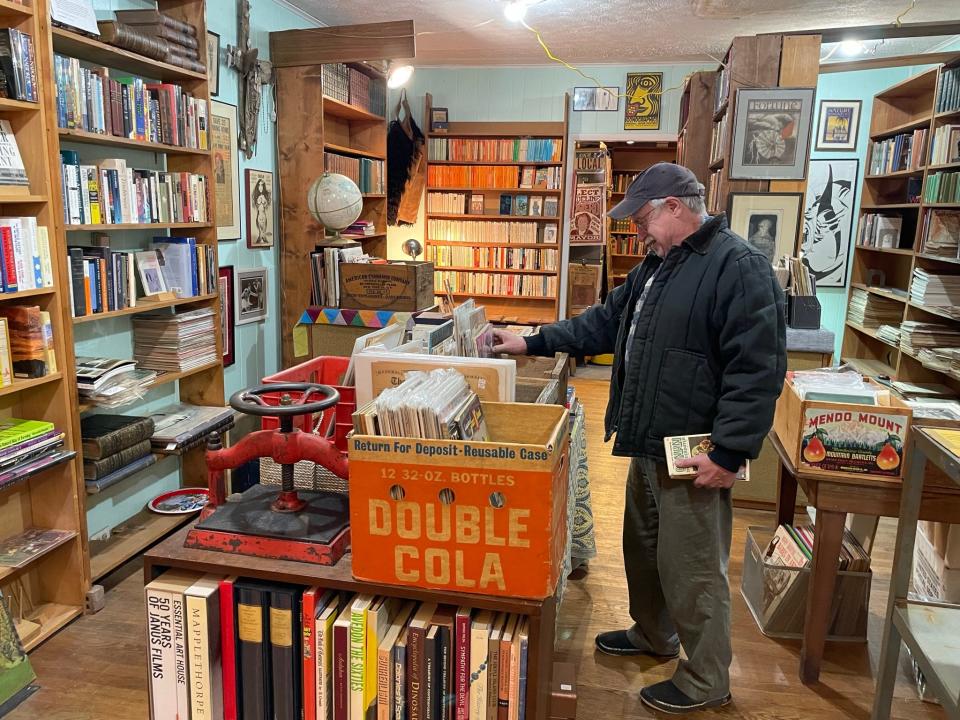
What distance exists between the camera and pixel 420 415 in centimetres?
132

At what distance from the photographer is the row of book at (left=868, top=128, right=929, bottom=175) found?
4762mm

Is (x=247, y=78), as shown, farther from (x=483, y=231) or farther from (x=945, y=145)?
(x=945, y=145)

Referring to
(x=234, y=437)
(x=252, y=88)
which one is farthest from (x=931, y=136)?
(x=234, y=437)

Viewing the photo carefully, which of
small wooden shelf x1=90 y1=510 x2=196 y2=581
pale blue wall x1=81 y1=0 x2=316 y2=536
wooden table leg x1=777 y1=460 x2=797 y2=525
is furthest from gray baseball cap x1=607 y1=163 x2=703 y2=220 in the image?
small wooden shelf x1=90 y1=510 x2=196 y2=581

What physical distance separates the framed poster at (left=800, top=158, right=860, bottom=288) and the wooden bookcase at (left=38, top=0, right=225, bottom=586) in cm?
518

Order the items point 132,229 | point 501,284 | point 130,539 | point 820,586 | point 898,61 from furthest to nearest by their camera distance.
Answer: point 501,284
point 898,61
point 130,539
point 132,229
point 820,586

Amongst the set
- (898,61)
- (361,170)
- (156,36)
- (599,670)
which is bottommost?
(599,670)

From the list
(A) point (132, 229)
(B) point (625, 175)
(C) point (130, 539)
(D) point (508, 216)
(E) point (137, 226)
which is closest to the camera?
(E) point (137, 226)

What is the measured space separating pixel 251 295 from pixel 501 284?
2964 mm

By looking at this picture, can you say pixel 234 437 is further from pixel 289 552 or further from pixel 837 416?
pixel 837 416

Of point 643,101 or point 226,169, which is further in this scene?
point 643,101

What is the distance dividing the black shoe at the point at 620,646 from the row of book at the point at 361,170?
3.25 metres

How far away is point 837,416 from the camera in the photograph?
7.00 ft

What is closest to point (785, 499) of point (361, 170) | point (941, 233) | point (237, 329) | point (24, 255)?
point (941, 233)
